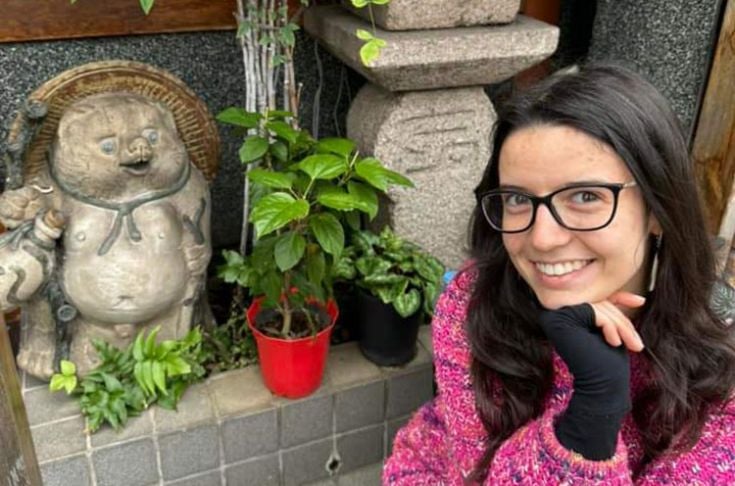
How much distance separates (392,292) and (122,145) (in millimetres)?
864

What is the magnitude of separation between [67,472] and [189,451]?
326mm

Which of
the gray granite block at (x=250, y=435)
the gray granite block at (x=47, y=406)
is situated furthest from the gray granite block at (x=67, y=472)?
the gray granite block at (x=250, y=435)

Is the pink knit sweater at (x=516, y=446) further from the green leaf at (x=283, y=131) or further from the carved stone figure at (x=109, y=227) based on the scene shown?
the carved stone figure at (x=109, y=227)

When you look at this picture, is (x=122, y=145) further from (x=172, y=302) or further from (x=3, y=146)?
(x=3, y=146)

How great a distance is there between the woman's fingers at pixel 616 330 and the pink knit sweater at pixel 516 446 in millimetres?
180

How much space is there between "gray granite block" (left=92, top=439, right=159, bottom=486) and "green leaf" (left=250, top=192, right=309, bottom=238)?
79 centimetres

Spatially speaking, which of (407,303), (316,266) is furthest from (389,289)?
(316,266)

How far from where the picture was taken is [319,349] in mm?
1979

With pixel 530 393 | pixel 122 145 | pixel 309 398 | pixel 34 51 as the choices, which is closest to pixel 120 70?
pixel 122 145

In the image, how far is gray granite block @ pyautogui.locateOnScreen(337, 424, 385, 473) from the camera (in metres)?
2.17

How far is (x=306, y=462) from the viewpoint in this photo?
7.04 ft

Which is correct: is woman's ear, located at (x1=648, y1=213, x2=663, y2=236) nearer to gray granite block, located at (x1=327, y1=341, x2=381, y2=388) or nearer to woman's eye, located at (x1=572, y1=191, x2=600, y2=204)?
woman's eye, located at (x1=572, y1=191, x2=600, y2=204)

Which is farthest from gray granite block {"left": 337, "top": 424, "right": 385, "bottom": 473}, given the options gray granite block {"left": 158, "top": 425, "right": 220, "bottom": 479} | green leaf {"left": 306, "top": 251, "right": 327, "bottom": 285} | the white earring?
the white earring

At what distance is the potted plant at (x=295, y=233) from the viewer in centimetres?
167
